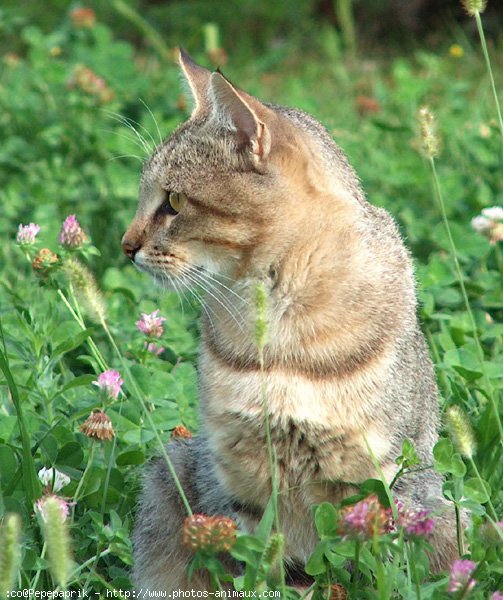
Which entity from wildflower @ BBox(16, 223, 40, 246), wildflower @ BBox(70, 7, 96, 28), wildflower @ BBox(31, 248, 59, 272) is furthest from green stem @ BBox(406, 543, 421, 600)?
wildflower @ BBox(70, 7, 96, 28)

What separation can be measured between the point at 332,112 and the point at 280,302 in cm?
378

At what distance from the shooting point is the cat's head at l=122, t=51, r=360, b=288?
8.52 ft

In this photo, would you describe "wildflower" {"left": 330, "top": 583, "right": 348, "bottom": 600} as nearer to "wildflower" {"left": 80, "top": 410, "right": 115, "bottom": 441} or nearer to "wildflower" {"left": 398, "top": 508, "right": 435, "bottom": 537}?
"wildflower" {"left": 398, "top": 508, "right": 435, "bottom": 537}

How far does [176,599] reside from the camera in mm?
2791

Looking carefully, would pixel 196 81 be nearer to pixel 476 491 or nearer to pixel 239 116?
pixel 239 116

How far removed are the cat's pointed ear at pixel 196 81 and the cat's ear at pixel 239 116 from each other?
0.23 meters

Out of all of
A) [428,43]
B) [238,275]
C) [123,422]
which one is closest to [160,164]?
[238,275]

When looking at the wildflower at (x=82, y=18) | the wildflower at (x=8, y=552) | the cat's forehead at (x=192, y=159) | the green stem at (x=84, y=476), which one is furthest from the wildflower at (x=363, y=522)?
the wildflower at (x=82, y=18)

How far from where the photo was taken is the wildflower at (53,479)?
2.71 meters

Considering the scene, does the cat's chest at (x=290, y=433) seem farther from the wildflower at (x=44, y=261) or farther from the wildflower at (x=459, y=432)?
the wildflower at (x=44, y=261)

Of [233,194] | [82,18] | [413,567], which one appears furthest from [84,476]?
[82,18]

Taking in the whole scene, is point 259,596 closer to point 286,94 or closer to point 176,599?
point 176,599

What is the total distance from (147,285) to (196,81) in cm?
135

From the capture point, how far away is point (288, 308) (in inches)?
102
